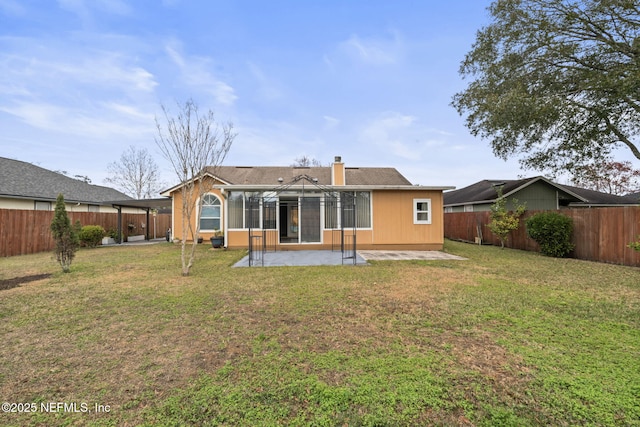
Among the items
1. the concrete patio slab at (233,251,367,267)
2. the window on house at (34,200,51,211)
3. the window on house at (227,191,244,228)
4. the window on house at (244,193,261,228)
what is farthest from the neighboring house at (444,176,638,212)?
the window on house at (34,200,51,211)

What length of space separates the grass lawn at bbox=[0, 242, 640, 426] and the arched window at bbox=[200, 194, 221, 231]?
26.7ft

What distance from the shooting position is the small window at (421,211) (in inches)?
443

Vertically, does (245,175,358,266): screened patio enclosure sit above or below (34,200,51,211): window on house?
below

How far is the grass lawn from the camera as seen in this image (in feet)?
6.65

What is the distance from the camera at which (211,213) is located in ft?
45.6

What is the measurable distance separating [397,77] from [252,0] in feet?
22.5

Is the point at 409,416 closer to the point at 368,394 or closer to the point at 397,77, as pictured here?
the point at 368,394

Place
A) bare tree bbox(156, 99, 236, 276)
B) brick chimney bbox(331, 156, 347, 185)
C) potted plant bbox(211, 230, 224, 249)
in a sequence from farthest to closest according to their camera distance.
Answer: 1. brick chimney bbox(331, 156, 347, 185)
2. potted plant bbox(211, 230, 224, 249)
3. bare tree bbox(156, 99, 236, 276)

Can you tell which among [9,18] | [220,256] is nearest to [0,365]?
[220,256]

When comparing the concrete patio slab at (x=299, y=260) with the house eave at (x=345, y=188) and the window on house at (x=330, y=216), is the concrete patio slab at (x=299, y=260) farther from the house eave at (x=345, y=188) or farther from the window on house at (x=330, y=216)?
the house eave at (x=345, y=188)

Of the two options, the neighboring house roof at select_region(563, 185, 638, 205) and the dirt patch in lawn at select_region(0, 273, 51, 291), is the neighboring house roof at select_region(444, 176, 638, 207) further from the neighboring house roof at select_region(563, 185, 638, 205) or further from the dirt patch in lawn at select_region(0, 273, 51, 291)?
the dirt patch in lawn at select_region(0, 273, 51, 291)

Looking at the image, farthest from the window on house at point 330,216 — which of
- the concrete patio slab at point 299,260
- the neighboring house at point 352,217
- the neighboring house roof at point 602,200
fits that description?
the neighboring house roof at point 602,200

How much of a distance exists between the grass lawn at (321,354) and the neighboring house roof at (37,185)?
11702mm

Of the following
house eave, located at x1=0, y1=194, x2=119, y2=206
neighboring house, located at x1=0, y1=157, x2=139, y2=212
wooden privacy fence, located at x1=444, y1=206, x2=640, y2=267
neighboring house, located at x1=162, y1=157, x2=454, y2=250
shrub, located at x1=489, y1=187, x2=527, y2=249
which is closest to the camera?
wooden privacy fence, located at x1=444, y1=206, x2=640, y2=267
